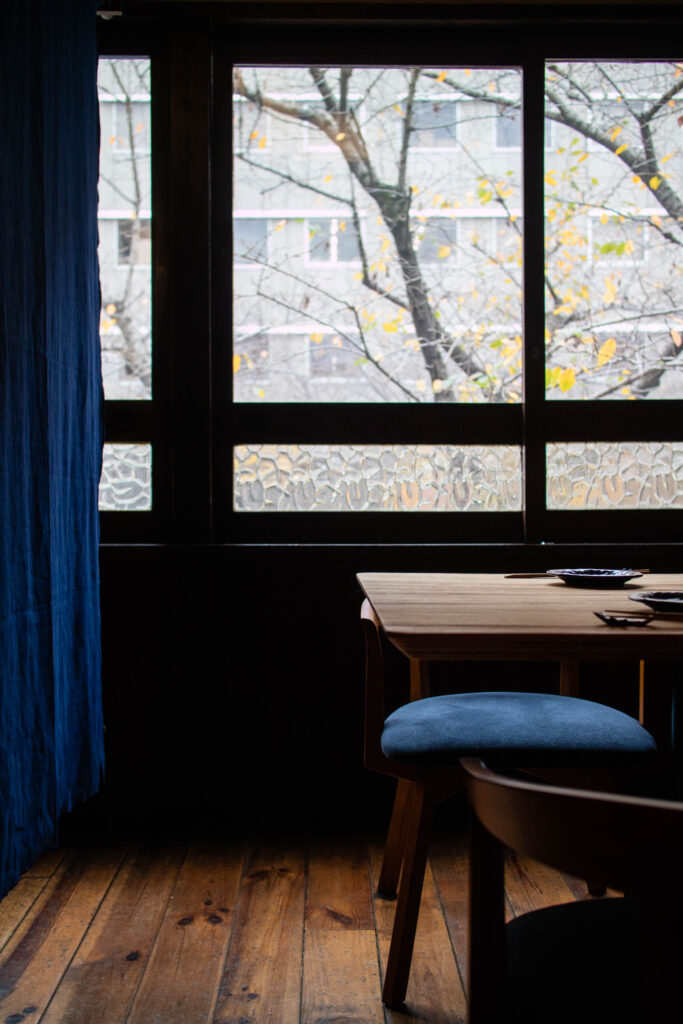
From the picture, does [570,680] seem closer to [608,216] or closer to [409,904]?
[409,904]

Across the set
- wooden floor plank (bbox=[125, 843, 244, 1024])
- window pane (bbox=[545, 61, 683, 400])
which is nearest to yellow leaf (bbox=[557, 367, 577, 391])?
window pane (bbox=[545, 61, 683, 400])

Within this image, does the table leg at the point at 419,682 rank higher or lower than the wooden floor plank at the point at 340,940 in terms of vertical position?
higher

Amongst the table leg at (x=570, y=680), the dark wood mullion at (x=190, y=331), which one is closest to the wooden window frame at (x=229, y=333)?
the dark wood mullion at (x=190, y=331)

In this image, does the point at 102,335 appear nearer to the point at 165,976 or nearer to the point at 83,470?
the point at 83,470

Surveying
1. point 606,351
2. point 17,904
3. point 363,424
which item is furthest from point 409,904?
point 606,351

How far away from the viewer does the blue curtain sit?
1747 millimetres

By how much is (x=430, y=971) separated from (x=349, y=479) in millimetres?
1399

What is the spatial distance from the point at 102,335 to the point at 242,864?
5.41 feet

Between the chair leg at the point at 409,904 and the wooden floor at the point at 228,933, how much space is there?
0.15 feet

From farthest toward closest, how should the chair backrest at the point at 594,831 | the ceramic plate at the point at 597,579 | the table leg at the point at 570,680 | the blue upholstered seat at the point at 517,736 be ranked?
the table leg at the point at 570,680, the ceramic plate at the point at 597,579, the blue upholstered seat at the point at 517,736, the chair backrest at the point at 594,831

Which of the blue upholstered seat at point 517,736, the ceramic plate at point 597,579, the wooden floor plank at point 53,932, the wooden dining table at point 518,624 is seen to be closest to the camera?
the wooden dining table at point 518,624

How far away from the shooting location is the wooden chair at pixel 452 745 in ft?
4.79

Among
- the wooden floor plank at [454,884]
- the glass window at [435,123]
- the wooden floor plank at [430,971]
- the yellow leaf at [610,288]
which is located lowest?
the wooden floor plank at [454,884]

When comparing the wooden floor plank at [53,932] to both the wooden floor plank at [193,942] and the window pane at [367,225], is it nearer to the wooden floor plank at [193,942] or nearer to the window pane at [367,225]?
the wooden floor plank at [193,942]
